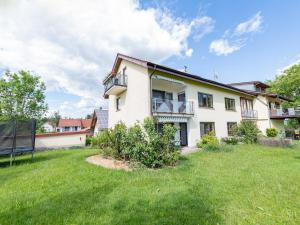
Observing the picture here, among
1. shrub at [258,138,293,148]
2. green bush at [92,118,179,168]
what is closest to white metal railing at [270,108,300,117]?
shrub at [258,138,293,148]

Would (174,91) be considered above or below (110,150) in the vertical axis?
above

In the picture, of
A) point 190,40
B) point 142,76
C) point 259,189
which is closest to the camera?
point 259,189

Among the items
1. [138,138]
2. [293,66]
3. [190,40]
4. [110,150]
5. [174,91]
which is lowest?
[110,150]

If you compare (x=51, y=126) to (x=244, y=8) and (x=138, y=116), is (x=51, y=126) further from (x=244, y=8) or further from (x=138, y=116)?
(x=244, y=8)

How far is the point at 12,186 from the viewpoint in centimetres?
669

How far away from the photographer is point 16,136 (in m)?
11.1

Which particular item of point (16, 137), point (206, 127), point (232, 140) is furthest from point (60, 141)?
point (232, 140)

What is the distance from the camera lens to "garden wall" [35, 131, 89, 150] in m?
19.8

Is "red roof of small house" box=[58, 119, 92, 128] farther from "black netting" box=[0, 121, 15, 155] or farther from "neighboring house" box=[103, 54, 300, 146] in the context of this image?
"black netting" box=[0, 121, 15, 155]

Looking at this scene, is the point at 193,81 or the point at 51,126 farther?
the point at 51,126

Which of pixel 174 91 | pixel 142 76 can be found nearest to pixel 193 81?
pixel 174 91

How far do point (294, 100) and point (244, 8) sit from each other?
35.2 m

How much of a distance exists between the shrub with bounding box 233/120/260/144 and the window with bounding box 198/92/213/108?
4133 millimetres

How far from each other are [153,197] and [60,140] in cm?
1929
